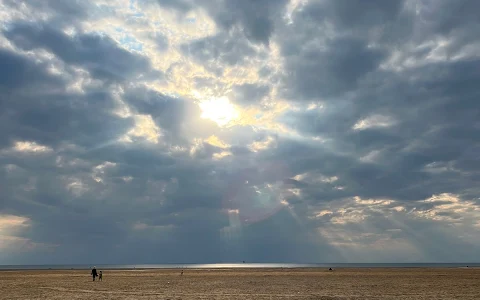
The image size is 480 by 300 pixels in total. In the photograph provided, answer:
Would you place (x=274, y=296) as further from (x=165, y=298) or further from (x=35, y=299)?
(x=35, y=299)

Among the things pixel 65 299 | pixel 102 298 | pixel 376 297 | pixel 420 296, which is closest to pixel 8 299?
pixel 65 299

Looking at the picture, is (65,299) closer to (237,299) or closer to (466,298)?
(237,299)

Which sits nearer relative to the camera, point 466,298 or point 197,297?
point 466,298

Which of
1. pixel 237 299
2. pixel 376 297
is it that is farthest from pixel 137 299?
pixel 376 297

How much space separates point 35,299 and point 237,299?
20.9 meters

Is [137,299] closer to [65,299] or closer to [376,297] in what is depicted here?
[65,299]

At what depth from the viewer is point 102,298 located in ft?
131

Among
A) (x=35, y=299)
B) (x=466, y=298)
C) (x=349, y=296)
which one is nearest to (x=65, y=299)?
(x=35, y=299)

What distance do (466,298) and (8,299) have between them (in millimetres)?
46144

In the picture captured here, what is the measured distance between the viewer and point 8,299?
130 ft

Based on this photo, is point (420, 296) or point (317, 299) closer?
point (317, 299)

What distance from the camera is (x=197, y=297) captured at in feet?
135

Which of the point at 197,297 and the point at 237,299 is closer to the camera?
the point at 237,299

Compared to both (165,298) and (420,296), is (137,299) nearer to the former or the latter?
(165,298)
